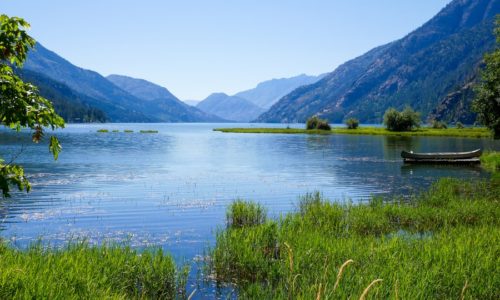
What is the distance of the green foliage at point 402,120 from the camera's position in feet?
548

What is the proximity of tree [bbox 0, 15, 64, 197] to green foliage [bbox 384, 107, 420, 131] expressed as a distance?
6688 inches

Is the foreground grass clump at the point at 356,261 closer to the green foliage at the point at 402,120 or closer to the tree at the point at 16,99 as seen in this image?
the tree at the point at 16,99

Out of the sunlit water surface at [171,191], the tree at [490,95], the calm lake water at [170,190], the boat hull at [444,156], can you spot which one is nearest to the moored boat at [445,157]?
the boat hull at [444,156]

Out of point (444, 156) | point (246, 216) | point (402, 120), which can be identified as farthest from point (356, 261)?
point (402, 120)

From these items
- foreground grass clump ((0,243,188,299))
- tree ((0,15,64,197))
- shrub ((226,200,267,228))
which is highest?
tree ((0,15,64,197))

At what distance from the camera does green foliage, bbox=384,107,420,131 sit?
16700 cm

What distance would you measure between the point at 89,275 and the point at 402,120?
169m

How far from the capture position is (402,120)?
16800 cm

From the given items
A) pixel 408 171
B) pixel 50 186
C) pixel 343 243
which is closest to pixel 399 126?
pixel 408 171

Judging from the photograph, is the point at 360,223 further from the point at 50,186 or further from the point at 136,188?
the point at 50,186

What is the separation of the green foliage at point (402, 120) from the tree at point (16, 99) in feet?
557

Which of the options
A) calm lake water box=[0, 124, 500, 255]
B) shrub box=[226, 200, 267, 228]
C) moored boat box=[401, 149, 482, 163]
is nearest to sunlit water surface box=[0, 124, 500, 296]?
calm lake water box=[0, 124, 500, 255]

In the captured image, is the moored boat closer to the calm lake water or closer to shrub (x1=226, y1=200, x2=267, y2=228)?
the calm lake water

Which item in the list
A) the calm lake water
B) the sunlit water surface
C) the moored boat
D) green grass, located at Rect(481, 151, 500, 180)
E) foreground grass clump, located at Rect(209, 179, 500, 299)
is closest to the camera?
foreground grass clump, located at Rect(209, 179, 500, 299)
